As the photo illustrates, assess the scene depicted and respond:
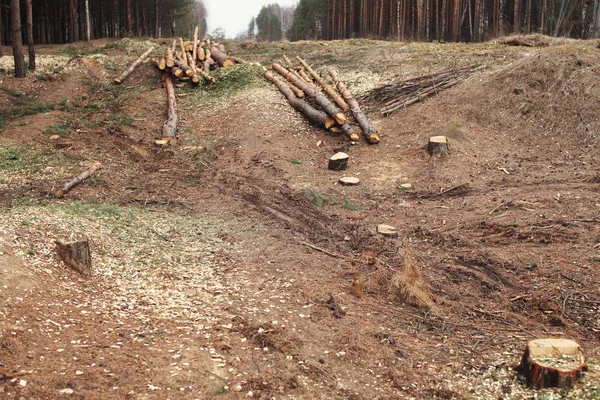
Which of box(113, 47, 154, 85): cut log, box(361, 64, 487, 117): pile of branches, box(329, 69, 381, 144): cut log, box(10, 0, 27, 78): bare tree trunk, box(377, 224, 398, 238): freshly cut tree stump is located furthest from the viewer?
box(113, 47, 154, 85): cut log

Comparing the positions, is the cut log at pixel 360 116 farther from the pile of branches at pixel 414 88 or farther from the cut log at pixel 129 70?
the cut log at pixel 129 70

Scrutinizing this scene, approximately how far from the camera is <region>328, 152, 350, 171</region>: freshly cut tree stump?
1166 cm

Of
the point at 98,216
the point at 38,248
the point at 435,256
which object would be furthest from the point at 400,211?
the point at 38,248

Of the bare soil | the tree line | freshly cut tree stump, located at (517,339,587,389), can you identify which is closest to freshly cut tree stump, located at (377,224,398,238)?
the bare soil

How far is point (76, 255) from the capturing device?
20.2 feet

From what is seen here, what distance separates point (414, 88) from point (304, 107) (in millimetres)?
3121

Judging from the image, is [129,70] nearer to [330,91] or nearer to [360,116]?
[330,91]

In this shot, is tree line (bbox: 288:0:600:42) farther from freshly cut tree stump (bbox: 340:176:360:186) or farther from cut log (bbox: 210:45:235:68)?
freshly cut tree stump (bbox: 340:176:360:186)

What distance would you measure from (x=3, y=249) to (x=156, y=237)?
2.07 metres

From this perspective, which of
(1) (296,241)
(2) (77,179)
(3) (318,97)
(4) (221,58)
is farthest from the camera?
(4) (221,58)

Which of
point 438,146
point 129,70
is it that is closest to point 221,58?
point 129,70

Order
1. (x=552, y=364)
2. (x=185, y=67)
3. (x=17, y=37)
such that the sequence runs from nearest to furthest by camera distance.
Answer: (x=552, y=364), (x=17, y=37), (x=185, y=67)

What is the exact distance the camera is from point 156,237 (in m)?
7.62

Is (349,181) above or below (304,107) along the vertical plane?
below
